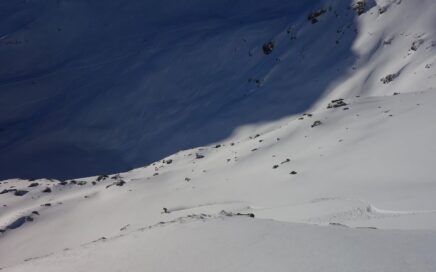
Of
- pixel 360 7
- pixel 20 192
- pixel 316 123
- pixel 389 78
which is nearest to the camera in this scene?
pixel 316 123

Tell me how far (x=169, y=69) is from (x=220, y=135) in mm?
11556

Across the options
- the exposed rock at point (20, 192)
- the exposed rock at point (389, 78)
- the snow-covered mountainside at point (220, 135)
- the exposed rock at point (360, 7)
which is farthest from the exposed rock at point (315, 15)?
the exposed rock at point (20, 192)

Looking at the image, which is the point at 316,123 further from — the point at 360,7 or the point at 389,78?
the point at 360,7

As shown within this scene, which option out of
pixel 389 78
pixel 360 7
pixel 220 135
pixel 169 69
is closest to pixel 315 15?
pixel 360 7

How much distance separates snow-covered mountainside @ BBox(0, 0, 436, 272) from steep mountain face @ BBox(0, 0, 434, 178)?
0.17 metres

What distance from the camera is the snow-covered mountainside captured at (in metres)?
8.95

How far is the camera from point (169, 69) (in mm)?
47344

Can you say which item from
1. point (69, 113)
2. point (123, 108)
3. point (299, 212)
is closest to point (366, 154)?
point (299, 212)

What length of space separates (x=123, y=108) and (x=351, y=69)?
64.9 ft

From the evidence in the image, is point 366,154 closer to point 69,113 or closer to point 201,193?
point 201,193

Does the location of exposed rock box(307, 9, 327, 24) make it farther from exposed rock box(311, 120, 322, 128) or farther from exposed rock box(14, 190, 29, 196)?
exposed rock box(14, 190, 29, 196)

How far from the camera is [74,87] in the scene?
4931 centimetres

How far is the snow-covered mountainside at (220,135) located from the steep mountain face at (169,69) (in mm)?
170

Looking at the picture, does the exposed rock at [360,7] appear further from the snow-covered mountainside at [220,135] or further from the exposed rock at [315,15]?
the exposed rock at [315,15]
